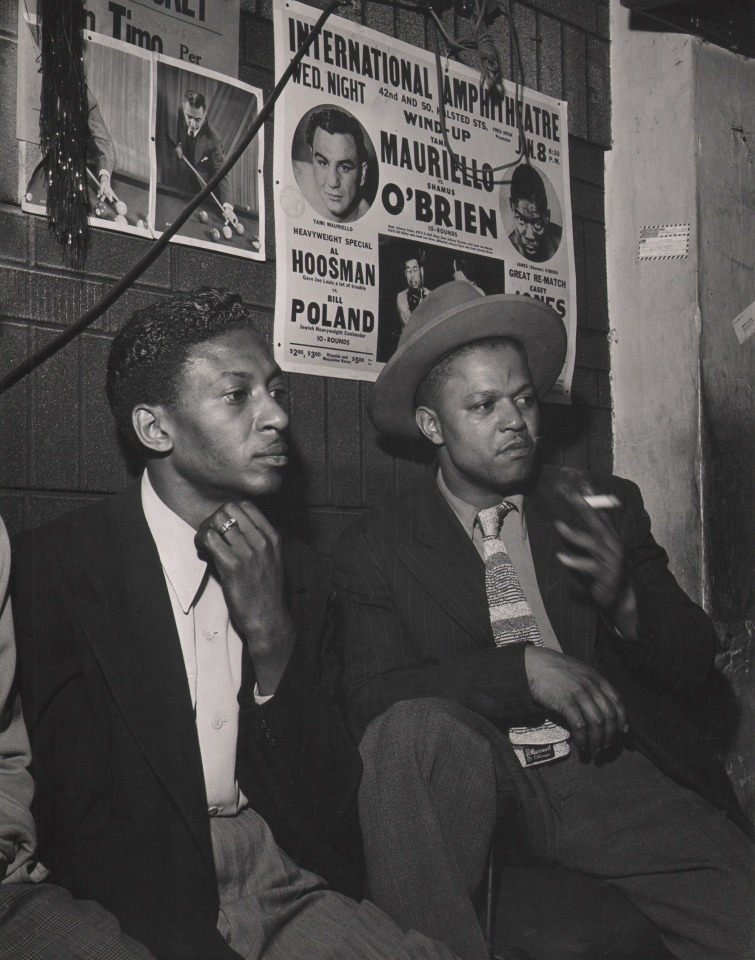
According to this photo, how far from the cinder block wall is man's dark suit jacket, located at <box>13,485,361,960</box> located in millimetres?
135

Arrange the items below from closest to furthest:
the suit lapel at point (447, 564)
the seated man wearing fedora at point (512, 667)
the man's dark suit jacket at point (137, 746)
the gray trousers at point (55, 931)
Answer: the gray trousers at point (55, 931), the man's dark suit jacket at point (137, 746), the seated man wearing fedora at point (512, 667), the suit lapel at point (447, 564)

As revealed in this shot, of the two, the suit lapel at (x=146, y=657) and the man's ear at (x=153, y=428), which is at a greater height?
the man's ear at (x=153, y=428)

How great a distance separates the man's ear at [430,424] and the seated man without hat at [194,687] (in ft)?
A: 1.43

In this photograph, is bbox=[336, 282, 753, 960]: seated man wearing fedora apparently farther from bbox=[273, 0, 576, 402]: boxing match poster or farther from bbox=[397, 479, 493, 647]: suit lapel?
bbox=[273, 0, 576, 402]: boxing match poster

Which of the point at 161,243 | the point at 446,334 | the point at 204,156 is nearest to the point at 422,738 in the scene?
the point at 446,334

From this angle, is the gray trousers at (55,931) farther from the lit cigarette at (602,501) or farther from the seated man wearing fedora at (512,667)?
the lit cigarette at (602,501)

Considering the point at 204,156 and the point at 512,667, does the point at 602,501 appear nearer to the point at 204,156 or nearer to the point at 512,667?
the point at 512,667

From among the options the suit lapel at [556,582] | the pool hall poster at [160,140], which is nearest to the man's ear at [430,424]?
the suit lapel at [556,582]

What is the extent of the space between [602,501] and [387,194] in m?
0.86

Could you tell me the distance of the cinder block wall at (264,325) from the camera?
1651 millimetres

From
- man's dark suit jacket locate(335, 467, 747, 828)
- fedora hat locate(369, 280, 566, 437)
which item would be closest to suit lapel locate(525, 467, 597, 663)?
man's dark suit jacket locate(335, 467, 747, 828)

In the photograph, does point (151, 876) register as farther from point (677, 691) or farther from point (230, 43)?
point (230, 43)

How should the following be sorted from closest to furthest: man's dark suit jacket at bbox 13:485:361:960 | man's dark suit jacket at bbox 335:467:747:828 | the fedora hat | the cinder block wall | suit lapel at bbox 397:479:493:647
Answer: man's dark suit jacket at bbox 13:485:361:960 < the cinder block wall < man's dark suit jacket at bbox 335:467:747:828 < suit lapel at bbox 397:479:493:647 < the fedora hat

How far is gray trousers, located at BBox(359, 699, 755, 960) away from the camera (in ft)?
4.92
